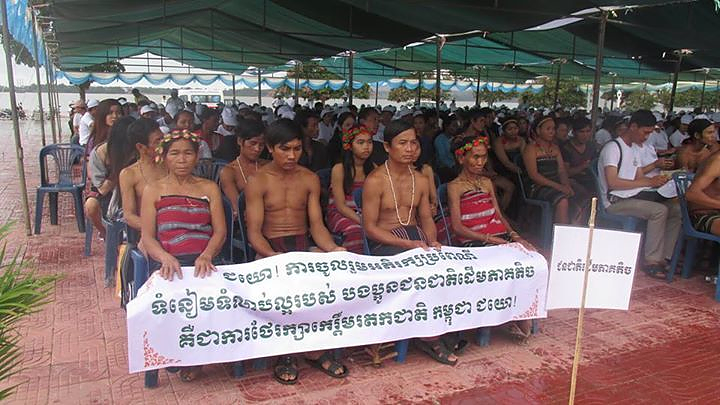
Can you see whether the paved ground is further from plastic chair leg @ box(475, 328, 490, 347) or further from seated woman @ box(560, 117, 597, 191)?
seated woman @ box(560, 117, 597, 191)

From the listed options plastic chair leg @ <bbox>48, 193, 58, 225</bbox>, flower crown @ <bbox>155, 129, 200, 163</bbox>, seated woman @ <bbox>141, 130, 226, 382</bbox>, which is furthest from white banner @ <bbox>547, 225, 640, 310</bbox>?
plastic chair leg @ <bbox>48, 193, 58, 225</bbox>

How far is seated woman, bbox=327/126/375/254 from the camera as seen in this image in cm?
439

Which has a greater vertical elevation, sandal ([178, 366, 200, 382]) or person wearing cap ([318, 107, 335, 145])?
person wearing cap ([318, 107, 335, 145])

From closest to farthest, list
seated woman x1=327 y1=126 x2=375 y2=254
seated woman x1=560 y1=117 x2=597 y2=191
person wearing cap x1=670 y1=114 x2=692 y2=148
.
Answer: seated woman x1=327 y1=126 x2=375 y2=254 → seated woman x1=560 y1=117 x2=597 y2=191 → person wearing cap x1=670 y1=114 x2=692 y2=148

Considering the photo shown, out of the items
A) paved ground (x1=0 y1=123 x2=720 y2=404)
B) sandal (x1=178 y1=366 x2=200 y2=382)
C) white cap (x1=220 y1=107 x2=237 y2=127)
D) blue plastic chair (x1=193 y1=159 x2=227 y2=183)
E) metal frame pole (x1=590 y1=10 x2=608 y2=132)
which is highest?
metal frame pole (x1=590 y1=10 x2=608 y2=132)

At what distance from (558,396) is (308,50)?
1236 cm

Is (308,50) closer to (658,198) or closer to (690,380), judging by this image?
(658,198)

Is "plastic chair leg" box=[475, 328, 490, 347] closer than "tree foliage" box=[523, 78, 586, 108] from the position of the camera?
Yes

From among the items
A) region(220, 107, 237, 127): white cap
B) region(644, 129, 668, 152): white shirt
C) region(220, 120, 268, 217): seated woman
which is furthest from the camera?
region(644, 129, 668, 152): white shirt

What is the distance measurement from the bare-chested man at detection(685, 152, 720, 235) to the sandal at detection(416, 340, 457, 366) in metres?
2.97

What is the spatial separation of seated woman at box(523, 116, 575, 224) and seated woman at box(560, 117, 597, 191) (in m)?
0.68

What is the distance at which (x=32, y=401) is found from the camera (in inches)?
118

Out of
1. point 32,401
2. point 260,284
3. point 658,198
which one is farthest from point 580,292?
point 658,198

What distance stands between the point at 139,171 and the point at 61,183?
320 cm
